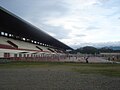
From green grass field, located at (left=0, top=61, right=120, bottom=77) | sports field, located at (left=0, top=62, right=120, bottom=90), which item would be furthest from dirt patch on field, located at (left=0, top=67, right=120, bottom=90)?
green grass field, located at (left=0, top=61, right=120, bottom=77)

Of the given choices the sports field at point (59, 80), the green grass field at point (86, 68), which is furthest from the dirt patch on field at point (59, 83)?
the green grass field at point (86, 68)

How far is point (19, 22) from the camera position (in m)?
50.8

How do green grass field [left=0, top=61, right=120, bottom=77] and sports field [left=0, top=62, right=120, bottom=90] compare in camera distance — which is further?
green grass field [left=0, top=61, right=120, bottom=77]

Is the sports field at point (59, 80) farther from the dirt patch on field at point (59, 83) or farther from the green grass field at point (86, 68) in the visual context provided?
the green grass field at point (86, 68)

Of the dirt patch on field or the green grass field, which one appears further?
the green grass field

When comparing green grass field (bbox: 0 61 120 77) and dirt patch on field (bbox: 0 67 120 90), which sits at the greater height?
green grass field (bbox: 0 61 120 77)

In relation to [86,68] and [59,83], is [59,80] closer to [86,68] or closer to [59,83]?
[59,83]

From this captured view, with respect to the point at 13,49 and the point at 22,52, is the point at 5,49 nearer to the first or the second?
the point at 13,49

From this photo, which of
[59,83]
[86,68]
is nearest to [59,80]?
[59,83]

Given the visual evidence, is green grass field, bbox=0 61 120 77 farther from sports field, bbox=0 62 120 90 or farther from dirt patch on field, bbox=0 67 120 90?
dirt patch on field, bbox=0 67 120 90

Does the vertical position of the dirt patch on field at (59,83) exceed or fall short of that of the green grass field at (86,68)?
it falls short

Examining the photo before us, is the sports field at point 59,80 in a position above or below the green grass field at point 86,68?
below

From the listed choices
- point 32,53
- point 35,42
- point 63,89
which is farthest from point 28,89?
point 35,42

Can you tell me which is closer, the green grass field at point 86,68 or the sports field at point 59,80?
the sports field at point 59,80
